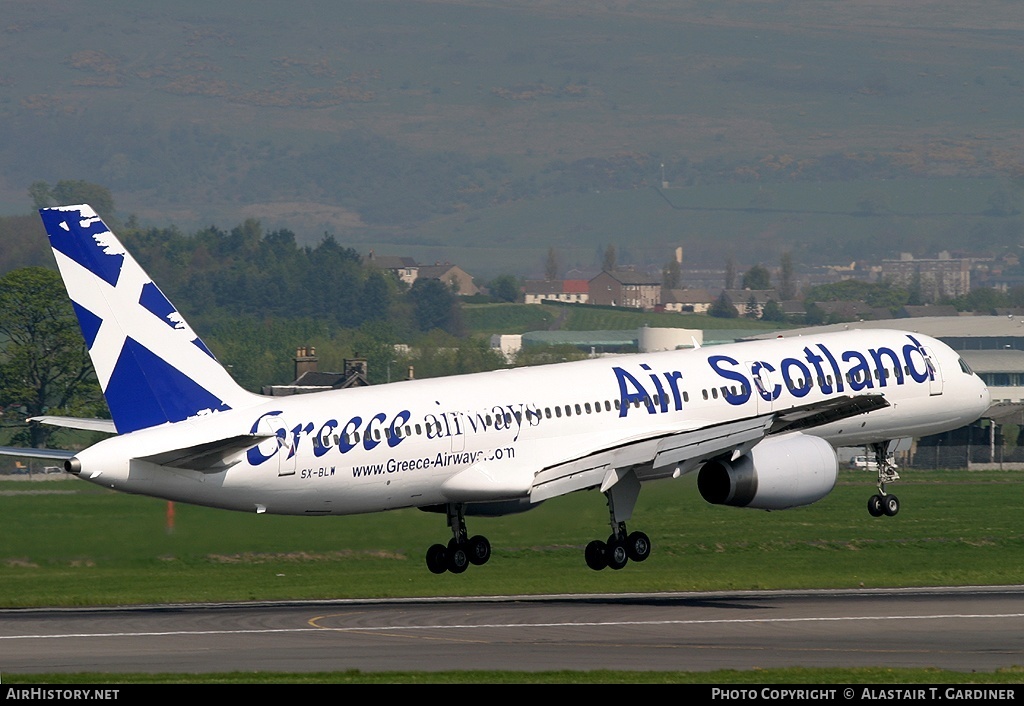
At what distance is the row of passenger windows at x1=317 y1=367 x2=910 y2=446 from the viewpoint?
5138 cm

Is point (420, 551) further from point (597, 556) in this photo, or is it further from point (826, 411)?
point (826, 411)

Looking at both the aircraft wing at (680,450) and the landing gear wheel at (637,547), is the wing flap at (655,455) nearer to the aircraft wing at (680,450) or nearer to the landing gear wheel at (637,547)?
the aircraft wing at (680,450)

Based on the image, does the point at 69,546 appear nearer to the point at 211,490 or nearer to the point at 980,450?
the point at 211,490

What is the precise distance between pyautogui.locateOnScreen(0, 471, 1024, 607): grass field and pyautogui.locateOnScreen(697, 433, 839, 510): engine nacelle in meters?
6.71

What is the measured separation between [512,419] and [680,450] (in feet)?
17.1

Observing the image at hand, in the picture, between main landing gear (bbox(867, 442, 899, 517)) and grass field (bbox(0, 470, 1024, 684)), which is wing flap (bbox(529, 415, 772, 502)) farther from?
main landing gear (bbox(867, 442, 899, 517))

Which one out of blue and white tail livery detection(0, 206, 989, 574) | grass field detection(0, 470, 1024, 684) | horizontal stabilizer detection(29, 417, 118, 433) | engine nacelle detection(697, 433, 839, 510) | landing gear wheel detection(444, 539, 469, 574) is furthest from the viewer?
grass field detection(0, 470, 1024, 684)

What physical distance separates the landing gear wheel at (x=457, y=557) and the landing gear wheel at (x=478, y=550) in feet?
0.66

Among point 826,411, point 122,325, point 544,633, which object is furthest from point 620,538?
point 122,325

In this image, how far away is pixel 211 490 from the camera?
48969 millimetres

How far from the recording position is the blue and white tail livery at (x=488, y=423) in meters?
47.4

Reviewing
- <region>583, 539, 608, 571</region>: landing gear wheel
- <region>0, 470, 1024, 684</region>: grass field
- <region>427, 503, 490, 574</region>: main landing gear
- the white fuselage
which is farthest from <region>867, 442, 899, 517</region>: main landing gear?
<region>427, 503, 490, 574</region>: main landing gear
